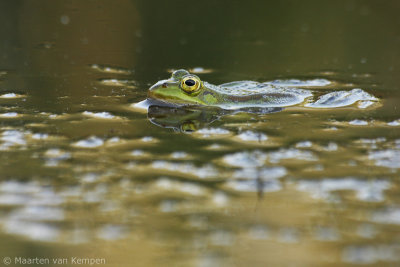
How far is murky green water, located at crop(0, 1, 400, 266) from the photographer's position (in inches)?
91.0

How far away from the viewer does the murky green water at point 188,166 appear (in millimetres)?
2311

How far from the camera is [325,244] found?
7.68 ft

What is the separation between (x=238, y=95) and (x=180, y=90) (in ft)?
1.65

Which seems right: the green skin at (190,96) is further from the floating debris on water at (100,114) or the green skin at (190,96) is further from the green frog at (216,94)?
the floating debris on water at (100,114)

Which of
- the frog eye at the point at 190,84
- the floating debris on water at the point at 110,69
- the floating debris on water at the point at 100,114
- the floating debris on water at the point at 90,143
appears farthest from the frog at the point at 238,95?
the floating debris on water at the point at 110,69

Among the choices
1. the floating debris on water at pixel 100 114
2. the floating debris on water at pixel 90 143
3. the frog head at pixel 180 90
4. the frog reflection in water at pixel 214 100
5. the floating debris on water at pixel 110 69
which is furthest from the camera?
the floating debris on water at pixel 110 69

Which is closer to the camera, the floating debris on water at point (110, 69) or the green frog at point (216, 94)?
the green frog at point (216, 94)

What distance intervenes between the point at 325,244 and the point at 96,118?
2152mm

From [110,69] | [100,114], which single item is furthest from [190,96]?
[110,69]

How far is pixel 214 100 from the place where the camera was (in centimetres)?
438

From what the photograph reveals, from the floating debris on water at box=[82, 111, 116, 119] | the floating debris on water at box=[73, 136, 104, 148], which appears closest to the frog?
the floating debris on water at box=[82, 111, 116, 119]

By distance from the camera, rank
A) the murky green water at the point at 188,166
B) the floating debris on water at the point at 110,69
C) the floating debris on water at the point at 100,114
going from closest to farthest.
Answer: the murky green water at the point at 188,166, the floating debris on water at the point at 100,114, the floating debris on water at the point at 110,69

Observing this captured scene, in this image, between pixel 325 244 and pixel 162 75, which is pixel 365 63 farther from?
pixel 325 244

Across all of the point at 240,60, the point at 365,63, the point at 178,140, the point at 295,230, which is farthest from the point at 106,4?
the point at 295,230
